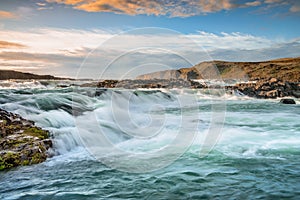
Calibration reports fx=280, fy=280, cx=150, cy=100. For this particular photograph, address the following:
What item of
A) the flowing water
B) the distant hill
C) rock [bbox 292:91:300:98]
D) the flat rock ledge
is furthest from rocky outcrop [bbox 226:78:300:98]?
the distant hill

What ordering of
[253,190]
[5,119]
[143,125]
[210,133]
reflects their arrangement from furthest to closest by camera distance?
[143,125] → [210,133] → [5,119] → [253,190]

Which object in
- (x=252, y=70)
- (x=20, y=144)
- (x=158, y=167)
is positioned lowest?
(x=158, y=167)

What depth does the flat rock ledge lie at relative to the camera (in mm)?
6496

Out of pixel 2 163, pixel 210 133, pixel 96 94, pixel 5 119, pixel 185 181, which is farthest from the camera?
pixel 96 94

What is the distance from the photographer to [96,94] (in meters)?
22.2

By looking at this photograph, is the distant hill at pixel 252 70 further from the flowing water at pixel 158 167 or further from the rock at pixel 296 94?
the flowing water at pixel 158 167

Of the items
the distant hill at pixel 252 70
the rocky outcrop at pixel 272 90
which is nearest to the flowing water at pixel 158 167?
the rocky outcrop at pixel 272 90

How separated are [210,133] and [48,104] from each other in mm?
8347

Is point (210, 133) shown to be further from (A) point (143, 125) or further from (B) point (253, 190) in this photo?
(B) point (253, 190)

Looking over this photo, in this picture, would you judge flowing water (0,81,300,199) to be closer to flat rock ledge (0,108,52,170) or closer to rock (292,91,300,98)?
flat rock ledge (0,108,52,170)

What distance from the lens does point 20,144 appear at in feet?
23.2

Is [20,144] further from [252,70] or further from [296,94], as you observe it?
[252,70]

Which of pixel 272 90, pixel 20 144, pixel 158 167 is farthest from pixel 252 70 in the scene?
pixel 20 144

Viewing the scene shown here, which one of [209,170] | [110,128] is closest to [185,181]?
[209,170]
